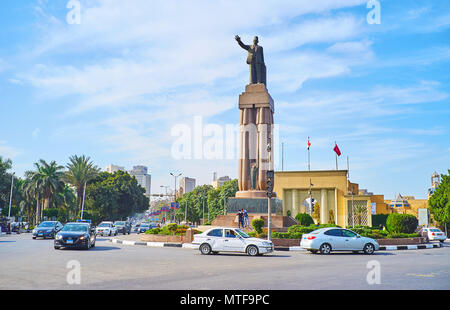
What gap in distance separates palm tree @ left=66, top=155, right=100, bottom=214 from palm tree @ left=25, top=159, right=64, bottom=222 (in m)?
3.27

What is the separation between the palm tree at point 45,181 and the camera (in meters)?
53.2

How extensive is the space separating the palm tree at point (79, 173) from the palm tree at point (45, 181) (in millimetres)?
3269

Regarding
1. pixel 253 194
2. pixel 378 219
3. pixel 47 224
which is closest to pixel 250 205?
pixel 253 194

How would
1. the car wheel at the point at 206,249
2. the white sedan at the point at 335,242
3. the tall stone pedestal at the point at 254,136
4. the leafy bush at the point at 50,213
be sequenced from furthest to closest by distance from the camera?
the leafy bush at the point at 50,213, the tall stone pedestal at the point at 254,136, the white sedan at the point at 335,242, the car wheel at the point at 206,249

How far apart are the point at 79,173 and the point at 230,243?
46.5 metres

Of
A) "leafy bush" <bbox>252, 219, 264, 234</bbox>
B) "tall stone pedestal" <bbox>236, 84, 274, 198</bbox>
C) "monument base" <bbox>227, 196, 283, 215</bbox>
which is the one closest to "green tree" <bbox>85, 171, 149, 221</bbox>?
"tall stone pedestal" <bbox>236, 84, 274, 198</bbox>

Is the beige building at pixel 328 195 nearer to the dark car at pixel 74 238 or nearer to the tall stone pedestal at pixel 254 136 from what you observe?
the tall stone pedestal at pixel 254 136

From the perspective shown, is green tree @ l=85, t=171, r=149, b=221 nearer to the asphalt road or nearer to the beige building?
the beige building

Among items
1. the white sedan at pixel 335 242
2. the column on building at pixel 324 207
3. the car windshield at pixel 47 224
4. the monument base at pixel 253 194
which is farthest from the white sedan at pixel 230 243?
the column on building at pixel 324 207
